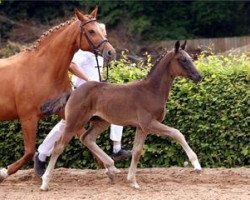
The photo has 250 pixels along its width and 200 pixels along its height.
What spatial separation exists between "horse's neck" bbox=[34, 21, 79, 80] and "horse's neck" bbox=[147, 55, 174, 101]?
1.17 m

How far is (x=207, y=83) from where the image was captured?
1019 centimetres

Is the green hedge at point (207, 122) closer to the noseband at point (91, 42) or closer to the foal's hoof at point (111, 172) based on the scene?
the foal's hoof at point (111, 172)

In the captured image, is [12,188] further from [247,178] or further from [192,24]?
[192,24]

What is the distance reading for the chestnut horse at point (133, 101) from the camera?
7.95 m

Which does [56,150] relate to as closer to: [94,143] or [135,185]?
[94,143]

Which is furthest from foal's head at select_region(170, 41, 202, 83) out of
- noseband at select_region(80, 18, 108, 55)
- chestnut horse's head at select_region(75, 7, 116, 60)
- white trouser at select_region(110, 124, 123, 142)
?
white trouser at select_region(110, 124, 123, 142)

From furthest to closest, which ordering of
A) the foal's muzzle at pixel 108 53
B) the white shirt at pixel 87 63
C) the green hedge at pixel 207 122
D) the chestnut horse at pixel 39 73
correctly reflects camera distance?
1. the green hedge at pixel 207 122
2. the white shirt at pixel 87 63
3. the chestnut horse at pixel 39 73
4. the foal's muzzle at pixel 108 53

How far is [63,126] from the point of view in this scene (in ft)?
29.7

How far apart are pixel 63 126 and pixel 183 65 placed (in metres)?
1.94

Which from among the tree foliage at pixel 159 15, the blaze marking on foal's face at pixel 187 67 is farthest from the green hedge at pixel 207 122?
the tree foliage at pixel 159 15

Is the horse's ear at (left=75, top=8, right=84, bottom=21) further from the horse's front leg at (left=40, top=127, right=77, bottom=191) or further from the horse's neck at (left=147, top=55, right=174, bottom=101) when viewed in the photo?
the horse's front leg at (left=40, top=127, right=77, bottom=191)

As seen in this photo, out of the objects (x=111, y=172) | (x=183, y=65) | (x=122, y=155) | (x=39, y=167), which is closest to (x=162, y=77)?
(x=183, y=65)

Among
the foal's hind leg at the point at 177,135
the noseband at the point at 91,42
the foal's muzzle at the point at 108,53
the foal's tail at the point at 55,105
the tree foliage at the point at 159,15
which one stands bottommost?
the tree foliage at the point at 159,15

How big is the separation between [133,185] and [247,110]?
2631 millimetres
